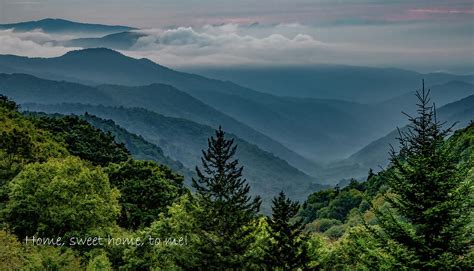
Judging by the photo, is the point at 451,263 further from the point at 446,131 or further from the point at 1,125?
the point at 1,125

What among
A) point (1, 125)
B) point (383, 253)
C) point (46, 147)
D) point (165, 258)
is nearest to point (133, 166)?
point (46, 147)

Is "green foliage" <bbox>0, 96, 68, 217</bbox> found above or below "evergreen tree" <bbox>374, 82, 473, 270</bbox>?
below

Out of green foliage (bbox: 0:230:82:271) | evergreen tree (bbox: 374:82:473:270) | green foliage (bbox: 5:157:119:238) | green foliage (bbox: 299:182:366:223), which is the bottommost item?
green foliage (bbox: 299:182:366:223)

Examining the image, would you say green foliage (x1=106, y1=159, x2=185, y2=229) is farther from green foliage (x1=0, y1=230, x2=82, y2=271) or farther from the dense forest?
green foliage (x1=0, y1=230, x2=82, y2=271)

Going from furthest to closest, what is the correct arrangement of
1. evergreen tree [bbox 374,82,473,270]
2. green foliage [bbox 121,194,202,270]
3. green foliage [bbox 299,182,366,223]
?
green foliage [bbox 299,182,366,223], green foliage [bbox 121,194,202,270], evergreen tree [bbox 374,82,473,270]

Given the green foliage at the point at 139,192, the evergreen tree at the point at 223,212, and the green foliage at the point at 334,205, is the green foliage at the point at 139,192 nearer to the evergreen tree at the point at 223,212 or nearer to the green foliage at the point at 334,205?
the evergreen tree at the point at 223,212

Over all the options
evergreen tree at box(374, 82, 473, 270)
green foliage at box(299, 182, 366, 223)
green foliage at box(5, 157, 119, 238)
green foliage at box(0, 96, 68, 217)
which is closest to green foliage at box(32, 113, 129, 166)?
green foliage at box(0, 96, 68, 217)
